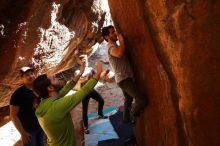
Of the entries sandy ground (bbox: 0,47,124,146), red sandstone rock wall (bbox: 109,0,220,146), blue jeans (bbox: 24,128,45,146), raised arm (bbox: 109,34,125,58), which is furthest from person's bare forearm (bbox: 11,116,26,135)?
sandy ground (bbox: 0,47,124,146)

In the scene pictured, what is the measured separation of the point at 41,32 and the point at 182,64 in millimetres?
5172

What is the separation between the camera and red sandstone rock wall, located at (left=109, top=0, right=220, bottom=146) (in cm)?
259

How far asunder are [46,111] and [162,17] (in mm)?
1692

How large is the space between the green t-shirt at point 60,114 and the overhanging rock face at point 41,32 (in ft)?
12.0

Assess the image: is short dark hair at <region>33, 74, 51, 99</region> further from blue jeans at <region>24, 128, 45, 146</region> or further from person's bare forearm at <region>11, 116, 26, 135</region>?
blue jeans at <region>24, 128, 45, 146</region>

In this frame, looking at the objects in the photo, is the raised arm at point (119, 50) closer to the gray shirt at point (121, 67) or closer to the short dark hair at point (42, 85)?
the gray shirt at point (121, 67)

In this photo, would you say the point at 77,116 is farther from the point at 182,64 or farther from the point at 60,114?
the point at 182,64

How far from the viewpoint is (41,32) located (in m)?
7.25

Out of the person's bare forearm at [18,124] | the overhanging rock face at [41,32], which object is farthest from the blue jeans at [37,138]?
the overhanging rock face at [41,32]

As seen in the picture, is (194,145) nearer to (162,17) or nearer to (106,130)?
(162,17)

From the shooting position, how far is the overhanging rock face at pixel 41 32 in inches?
260

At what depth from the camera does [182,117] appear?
307 centimetres

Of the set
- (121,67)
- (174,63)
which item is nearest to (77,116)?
(121,67)

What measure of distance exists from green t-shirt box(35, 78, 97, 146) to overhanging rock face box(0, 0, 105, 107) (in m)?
3.65
